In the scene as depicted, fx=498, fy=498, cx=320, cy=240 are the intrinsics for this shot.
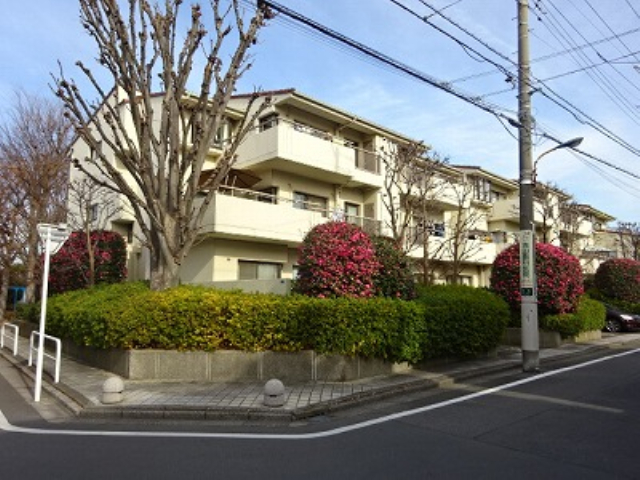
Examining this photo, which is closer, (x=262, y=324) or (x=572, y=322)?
(x=262, y=324)

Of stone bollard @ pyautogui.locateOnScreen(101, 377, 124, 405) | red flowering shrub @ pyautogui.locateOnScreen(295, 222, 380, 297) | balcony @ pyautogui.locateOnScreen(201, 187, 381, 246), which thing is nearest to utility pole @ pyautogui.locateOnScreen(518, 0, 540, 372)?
red flowering shrub @ pyautogui.locateOnScreen(295, 222, 380, 297)

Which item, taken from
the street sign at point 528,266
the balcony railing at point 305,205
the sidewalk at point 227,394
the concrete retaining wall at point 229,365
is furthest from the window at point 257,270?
the street sign at point 528,266

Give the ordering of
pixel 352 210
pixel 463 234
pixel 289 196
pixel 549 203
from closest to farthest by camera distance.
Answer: pixel 289 196, pixel 352 210, pixel 463 234, pixel 549 203

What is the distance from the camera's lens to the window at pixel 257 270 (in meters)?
18.5

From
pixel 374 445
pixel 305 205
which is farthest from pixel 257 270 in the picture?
pixel 374 445

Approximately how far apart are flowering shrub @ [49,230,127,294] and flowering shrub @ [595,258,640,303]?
22821 mm

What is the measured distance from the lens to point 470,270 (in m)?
31.5

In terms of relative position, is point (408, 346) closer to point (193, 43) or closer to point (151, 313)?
point (151, 313)

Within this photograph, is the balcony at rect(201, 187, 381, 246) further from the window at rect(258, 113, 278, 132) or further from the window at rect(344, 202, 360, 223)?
the window at rect(258, 113, 278, 132)

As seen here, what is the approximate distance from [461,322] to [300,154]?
10345 mm

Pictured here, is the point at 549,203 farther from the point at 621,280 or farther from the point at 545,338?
the point at 545,338

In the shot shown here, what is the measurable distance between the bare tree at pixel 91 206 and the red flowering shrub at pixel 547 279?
14235 mm

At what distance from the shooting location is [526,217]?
452 inches

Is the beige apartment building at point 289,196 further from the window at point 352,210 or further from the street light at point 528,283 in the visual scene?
the street light at point 528,283
